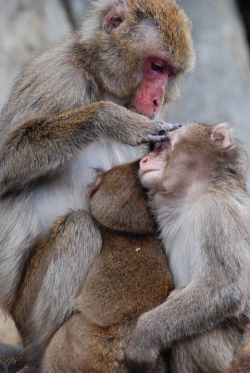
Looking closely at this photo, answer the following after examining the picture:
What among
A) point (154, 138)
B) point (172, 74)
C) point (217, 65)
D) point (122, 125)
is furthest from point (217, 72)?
point (154, 138)

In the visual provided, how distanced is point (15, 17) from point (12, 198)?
5.38m

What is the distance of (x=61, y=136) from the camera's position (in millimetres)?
5832

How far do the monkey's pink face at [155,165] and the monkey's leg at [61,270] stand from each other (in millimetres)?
563

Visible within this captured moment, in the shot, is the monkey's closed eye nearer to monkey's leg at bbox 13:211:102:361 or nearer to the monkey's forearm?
monkey's leg at bbox 13:211:102:361

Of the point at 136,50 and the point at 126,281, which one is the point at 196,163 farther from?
the point at 136,50

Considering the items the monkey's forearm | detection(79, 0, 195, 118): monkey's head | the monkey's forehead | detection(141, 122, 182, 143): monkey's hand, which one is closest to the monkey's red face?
detection(79, 0, 195, 118): monkey's head

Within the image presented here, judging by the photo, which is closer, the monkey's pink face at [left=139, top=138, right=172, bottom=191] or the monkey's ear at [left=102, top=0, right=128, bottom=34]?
the monkey's pink face at [left=139, top=138, right=172, bottom=191]

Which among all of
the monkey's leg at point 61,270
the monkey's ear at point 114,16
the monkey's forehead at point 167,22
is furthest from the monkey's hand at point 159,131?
the monkey's ear at point 114,16

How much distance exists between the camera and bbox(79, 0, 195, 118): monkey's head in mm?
6230

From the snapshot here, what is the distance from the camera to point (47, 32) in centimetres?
1120

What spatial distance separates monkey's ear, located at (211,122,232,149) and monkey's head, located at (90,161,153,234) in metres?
0.67

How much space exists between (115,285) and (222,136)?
1.40 meters

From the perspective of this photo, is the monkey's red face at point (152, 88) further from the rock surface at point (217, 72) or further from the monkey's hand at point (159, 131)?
the rock surface at point (217, 72)

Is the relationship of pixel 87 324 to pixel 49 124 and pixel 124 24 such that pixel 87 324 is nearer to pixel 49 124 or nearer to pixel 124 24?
pixel 49 124
